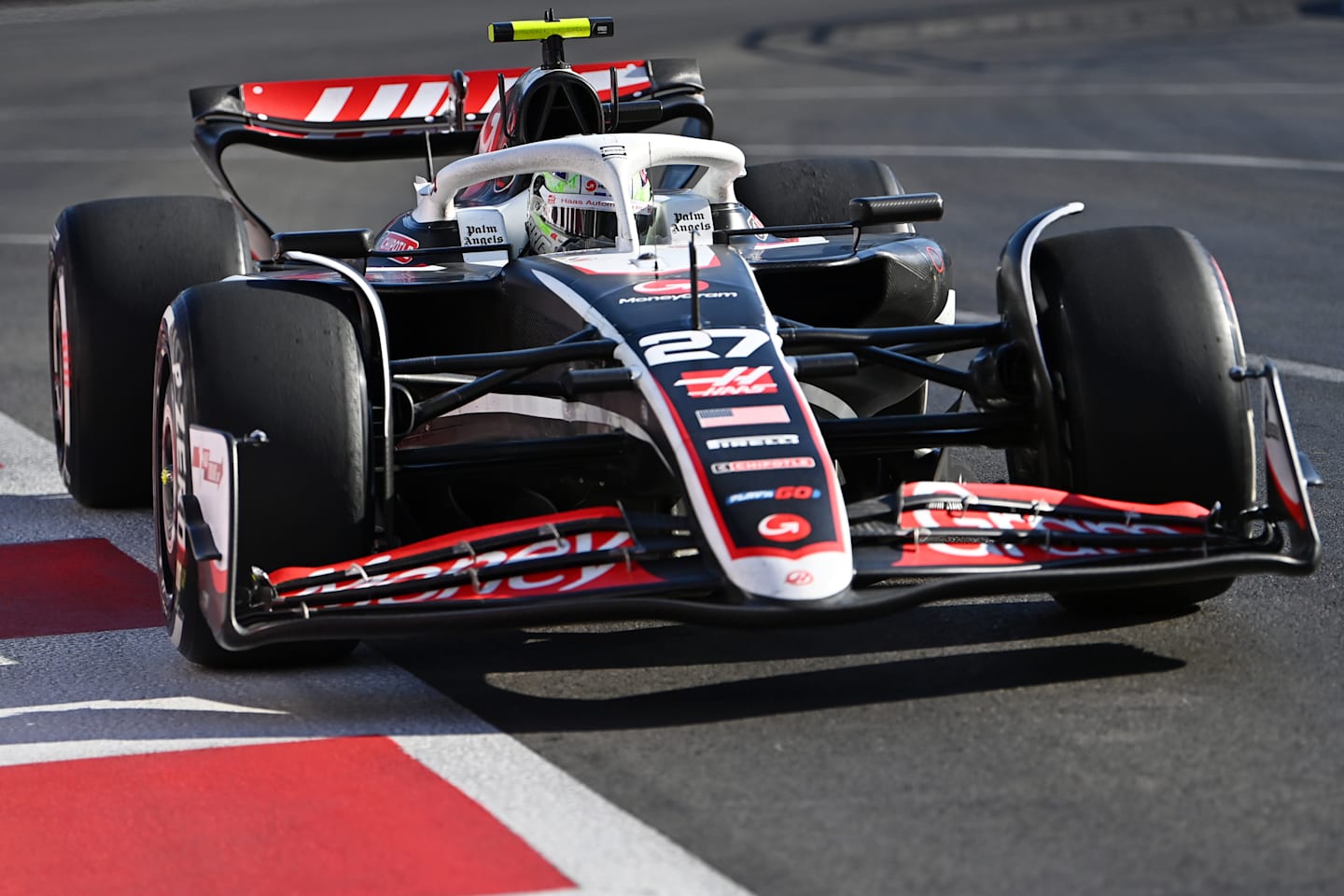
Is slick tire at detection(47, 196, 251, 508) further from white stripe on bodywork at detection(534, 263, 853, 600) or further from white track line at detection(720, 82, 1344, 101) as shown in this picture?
white track line at detection(720, 82, 1344, 101)

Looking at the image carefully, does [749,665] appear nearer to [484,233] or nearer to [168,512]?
[168,512]

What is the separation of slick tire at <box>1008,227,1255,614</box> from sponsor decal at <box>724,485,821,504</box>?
33.6 inches

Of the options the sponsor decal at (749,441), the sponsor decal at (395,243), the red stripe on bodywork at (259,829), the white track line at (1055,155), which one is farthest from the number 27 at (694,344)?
the white track line at (1055,155)

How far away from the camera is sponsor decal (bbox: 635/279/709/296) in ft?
17.5

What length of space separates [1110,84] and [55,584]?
16974 millimetres

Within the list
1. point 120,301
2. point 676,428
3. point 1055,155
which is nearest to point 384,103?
point 120,301

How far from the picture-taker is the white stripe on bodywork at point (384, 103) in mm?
8492

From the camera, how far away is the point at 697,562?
4.59 meters

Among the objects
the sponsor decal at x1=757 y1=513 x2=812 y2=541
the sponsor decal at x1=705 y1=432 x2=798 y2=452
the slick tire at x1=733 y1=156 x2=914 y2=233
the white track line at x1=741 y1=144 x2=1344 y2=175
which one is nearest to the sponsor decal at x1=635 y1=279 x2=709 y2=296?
the sponsor decal at x1=705 y1=432 x2=798 y2=452

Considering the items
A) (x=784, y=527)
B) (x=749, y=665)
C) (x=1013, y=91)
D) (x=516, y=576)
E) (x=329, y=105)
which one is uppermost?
(x=329, y=105)

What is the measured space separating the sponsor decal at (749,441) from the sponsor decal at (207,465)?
1112 millimetres

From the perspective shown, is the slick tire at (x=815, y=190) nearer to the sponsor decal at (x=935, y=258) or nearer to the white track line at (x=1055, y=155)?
the sponsor decal at (x=935, y=258)

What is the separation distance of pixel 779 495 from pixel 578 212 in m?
2.02

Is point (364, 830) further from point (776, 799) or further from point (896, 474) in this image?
point (896, 474)
